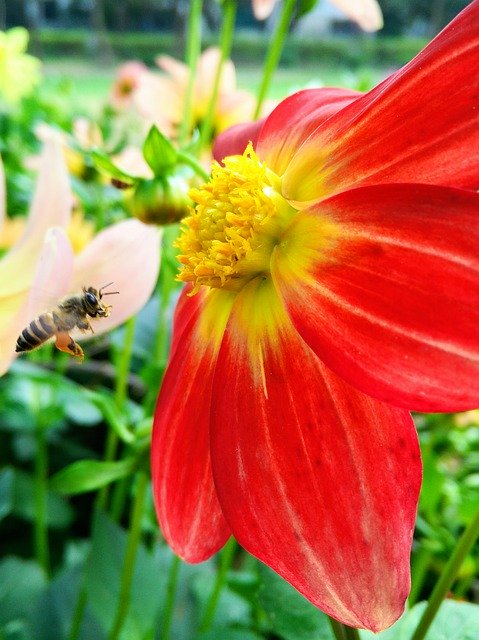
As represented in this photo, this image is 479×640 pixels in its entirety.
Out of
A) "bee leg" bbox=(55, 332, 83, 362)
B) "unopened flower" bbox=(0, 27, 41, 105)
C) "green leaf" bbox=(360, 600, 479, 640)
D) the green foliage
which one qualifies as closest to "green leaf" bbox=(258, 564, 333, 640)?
"green leaf" bbox=(360, 600, 479, 640)

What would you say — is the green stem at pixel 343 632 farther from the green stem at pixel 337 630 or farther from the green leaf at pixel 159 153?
the green leaf at pixel 159 153

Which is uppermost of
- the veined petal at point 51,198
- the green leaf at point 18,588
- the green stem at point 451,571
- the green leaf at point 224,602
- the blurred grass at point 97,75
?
the blurred grass at point 97,75

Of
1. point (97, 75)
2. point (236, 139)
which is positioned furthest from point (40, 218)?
point (97, 75)

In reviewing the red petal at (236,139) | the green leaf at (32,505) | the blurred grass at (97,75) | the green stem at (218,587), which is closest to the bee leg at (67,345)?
the red petal at (236,139)

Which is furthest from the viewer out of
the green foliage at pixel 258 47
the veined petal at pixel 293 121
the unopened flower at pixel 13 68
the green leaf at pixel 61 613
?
the green foliage at pixel 258 47

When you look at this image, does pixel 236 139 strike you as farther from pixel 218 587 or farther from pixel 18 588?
pixel 18 588

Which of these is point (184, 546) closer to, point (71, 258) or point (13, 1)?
point (71, 258)

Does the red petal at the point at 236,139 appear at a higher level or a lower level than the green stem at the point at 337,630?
higher
